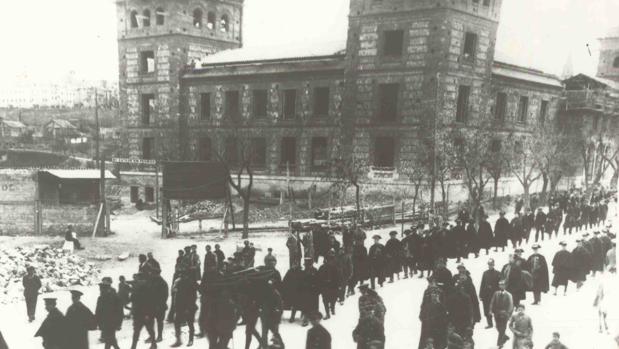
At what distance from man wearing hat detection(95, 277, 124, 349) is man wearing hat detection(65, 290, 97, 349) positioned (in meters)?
0.41

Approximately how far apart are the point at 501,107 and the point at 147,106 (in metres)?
16.7

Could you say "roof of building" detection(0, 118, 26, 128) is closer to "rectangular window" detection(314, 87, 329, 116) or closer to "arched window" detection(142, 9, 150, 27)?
"arched window" detection(142, 9, 150, 27)

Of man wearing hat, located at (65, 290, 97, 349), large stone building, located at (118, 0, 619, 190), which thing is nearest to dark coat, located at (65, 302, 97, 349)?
man wearing hat, located at (65, 290, 97, 349)

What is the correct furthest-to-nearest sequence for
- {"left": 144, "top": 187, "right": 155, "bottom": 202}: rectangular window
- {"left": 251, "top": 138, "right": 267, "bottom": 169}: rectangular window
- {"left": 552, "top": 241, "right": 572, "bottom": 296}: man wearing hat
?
{"left": 251, "top": 138, "right": 267, "bottom": 169}: rectangular window → {"left": 144, "top": 187, "right": 155, "bottom": 202}: rectangular window → {"left": 552, "top": 241, "right": 572, "bottom": 296}: man wearing hat

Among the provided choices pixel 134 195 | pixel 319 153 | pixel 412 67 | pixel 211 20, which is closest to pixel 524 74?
pixel 412 67

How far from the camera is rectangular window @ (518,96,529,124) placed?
2378 cm

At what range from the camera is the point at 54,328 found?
24.0ft

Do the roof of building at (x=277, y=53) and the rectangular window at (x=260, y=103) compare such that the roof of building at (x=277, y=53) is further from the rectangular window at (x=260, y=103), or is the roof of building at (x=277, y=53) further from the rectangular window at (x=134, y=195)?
the rectangular window at (x=134, y=195)

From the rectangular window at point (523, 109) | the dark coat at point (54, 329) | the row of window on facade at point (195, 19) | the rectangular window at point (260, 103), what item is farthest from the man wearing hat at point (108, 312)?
the rectangular window at point (523, 109)

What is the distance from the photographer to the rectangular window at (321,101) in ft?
77.4

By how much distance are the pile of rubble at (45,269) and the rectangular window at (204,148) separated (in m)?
13.4

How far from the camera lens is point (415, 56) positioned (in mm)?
20688

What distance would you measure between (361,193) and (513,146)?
22.9ft

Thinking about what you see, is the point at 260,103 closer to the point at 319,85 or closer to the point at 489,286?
the point at 319,85
